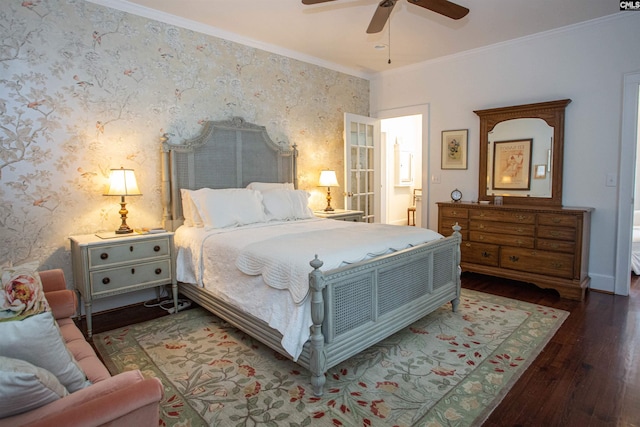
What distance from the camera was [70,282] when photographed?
316cm

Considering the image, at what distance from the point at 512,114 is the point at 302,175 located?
105 inches

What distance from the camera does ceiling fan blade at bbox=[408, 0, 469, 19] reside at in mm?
2534

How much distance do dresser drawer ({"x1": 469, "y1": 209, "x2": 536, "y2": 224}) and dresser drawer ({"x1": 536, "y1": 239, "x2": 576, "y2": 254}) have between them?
24 centimetres

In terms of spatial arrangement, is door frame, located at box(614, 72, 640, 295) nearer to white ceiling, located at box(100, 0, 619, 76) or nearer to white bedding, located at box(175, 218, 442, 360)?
white ceiling, located at box(100, 0, 619, 76)

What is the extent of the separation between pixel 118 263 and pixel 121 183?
2.24ft

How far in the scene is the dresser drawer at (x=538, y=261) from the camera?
3635 millimetres

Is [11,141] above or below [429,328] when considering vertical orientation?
above

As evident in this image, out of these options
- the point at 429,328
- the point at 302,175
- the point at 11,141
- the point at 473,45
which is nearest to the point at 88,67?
the point at 11,141

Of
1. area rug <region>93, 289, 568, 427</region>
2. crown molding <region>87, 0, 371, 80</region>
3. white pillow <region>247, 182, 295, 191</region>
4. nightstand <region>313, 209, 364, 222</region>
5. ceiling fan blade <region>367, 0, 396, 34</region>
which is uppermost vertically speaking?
crown molding <region>87, 0, 371, 80</region>

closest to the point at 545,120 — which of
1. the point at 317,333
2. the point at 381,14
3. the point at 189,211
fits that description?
the point at 381,14

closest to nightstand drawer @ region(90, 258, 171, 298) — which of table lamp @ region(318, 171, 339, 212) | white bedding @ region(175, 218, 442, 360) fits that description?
white bedding @ region(175, 218, 442, 360)

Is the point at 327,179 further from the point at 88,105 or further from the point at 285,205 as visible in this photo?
the point at 88,105

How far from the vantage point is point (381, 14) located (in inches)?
106

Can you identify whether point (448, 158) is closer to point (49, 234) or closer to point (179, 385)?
point (179, 385)
